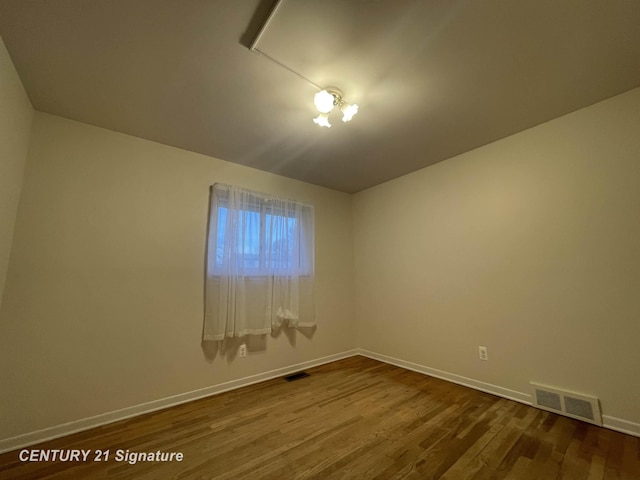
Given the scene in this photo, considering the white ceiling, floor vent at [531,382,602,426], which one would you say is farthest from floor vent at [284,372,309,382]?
the white ceiling

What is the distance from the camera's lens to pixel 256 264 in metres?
2.80

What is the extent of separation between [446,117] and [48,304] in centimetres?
335

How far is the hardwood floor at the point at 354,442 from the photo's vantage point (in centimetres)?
142

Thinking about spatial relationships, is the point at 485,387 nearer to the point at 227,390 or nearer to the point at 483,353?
the point at 483,353

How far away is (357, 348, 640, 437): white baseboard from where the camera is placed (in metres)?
1.71

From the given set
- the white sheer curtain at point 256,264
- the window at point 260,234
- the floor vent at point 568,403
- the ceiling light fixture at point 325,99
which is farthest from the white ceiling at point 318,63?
the floor vent at point 568,403

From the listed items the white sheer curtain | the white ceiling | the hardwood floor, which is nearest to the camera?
the white ceiling

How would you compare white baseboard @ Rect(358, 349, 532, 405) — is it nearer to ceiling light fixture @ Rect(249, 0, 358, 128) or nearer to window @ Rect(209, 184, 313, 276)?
window @ Rect(209, 184, 313, 276)

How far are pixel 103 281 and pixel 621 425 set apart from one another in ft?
12.8

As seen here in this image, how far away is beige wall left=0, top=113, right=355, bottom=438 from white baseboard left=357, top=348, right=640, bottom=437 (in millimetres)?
1596

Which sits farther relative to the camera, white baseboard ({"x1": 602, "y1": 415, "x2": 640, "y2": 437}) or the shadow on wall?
the shadow on wall

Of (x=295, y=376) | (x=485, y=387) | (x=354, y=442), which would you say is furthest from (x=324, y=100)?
(x=485, y=387)

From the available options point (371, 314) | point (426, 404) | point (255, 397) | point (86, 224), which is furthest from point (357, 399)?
point (86, 224)

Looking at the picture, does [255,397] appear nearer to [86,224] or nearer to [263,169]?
[86,224]
